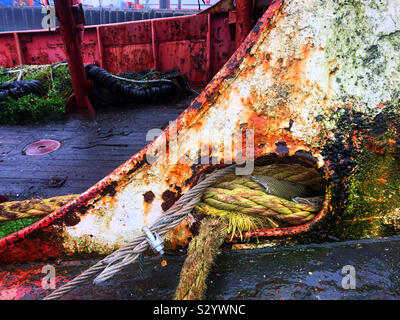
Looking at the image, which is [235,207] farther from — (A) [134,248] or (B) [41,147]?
(B) [41,147]

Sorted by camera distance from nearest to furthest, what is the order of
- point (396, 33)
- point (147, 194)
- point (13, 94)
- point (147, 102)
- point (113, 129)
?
point (396, 33) < point (147, 194) < point (113, 129) < point (13, 94) < point (147, 102)

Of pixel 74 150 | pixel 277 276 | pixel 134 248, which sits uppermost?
pixel 134 248

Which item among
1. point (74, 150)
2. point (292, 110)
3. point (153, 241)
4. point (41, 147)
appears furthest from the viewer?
point (41, 147)

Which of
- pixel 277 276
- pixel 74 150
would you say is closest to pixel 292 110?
pixel 277 276

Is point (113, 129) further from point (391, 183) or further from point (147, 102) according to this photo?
point (391, 183)

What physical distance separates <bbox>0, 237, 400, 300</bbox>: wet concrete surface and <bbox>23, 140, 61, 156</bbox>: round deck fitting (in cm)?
289

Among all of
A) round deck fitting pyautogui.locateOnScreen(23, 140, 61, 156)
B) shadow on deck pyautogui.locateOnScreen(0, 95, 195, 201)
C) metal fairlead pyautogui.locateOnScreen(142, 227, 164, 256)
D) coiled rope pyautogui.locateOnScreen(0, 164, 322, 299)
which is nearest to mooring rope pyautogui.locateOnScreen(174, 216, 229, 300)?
coiled rope pyautogui.locateOnScreen(0, 164, 322, 299)

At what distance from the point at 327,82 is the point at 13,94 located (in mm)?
5525

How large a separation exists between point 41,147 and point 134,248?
137 inches

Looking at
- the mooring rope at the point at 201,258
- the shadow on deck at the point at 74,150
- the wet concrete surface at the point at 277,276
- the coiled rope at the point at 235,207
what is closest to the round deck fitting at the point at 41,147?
the shadow on deck at the point at 74,150

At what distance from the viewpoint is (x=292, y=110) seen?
924 millimetres

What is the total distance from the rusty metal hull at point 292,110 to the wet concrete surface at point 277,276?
10 centimetres

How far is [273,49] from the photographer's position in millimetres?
898

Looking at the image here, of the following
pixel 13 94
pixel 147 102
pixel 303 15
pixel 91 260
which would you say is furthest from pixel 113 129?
pixel 303 15
